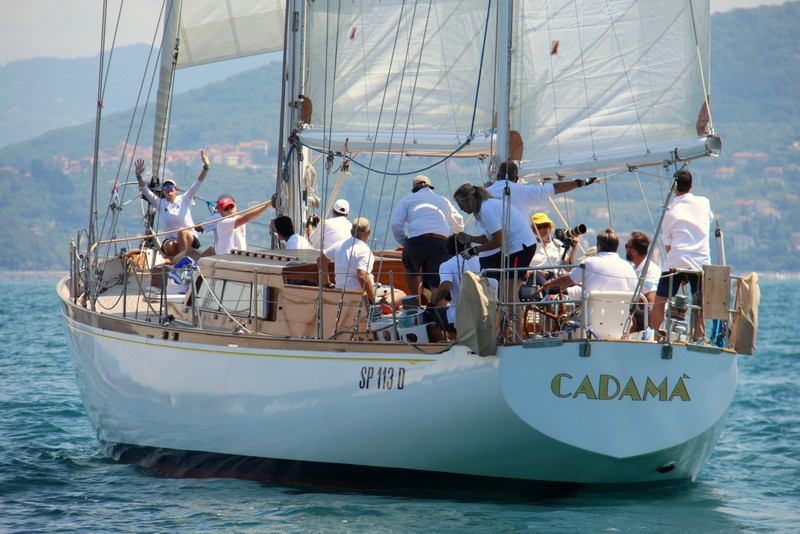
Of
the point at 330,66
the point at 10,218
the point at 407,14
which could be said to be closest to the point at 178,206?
the point at 330,66

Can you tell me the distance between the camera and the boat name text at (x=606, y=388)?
8953 millimetres

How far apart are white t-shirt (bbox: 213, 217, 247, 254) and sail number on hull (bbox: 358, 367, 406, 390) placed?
4.07m

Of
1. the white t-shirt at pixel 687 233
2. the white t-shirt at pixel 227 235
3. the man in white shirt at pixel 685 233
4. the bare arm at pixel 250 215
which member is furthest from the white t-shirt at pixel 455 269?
the white t-shirt at pixel 227 235

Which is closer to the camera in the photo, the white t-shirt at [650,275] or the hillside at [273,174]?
the white t-shirt at [650,275]

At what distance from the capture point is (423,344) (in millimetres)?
9305

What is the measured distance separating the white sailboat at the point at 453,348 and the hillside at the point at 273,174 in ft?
157

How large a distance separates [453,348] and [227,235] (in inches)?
189

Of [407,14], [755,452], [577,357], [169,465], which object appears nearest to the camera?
[577,357]

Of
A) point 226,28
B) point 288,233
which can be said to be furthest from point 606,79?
point 226,28

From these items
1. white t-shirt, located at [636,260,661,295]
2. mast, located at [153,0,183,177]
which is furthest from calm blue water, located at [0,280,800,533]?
mast, located at [153,0,183,177]

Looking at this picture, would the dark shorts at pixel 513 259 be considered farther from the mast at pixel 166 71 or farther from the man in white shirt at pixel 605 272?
the mast at pixel 166 71

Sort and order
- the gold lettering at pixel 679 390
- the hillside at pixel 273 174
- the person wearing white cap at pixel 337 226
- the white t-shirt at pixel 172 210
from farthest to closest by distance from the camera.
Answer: the hillside at pixel 273 174 < the white t-shirt at pixel 172 210 < the person wearing white cap at pixel 337 226 < the gold lettering at pixel 679 390

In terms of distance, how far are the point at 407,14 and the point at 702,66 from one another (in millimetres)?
3851

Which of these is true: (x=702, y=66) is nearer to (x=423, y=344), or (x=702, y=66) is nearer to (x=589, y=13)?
(x=589, y=13)
